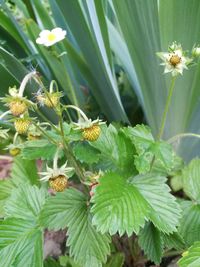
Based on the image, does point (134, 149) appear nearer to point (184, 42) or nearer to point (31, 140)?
point (31, 140)

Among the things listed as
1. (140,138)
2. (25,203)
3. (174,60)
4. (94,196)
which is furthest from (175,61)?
(25,203)

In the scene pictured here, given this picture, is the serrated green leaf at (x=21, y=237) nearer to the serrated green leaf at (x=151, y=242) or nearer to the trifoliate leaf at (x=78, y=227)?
the trifoliate leaf at (x=78, y=227)

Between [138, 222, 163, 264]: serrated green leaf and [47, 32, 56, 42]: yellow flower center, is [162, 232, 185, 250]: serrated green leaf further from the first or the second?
[47, 32, 56, 42]: yellow flower center

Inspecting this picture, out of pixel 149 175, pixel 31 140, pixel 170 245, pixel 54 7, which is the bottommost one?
pixel 170 245

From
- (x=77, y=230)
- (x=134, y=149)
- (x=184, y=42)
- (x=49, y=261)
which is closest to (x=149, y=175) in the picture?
(x=134, y=149)

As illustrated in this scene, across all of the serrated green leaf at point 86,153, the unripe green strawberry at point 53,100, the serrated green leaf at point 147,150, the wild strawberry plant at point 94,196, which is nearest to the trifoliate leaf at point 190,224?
the wild strawberry plant at point 94,196

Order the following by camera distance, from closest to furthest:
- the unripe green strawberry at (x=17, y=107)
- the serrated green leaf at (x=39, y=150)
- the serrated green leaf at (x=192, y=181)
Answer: the unripe green strawberry at (x=17, y=107), the serrated green leaf at (x=39, y=150), the serrated green leaf at (x=192, y=181)
